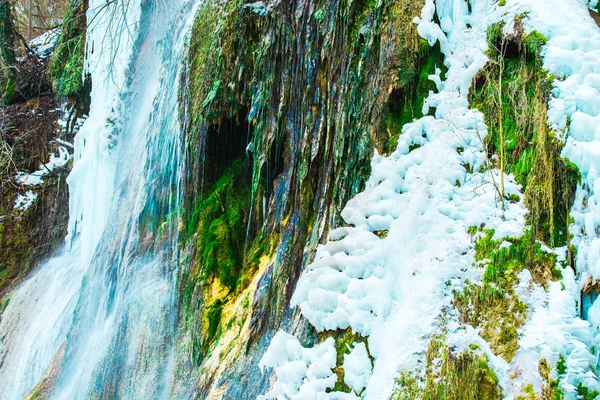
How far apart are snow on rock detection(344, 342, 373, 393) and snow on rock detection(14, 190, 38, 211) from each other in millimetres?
8703

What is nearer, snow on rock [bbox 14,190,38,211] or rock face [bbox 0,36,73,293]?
rock face [bbox 0,36,73,293]

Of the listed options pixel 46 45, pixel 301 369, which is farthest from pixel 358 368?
pixel 46 45

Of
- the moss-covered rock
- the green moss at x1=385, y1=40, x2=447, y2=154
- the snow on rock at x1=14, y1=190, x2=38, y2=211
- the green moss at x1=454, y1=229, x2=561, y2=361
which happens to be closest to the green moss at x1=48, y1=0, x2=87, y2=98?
the moss-covered rock

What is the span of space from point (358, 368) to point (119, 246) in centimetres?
498

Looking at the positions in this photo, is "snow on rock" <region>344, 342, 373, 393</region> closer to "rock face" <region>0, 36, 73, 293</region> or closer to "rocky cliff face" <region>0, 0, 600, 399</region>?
"rocky cliff face" <region>0, 0, 600, 399</region>

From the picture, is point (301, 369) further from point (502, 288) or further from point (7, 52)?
point (7, 52)

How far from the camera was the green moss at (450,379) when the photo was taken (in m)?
2.52

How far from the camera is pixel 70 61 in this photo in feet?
32.2

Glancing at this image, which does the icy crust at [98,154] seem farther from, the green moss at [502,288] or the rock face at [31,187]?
the green moss at [502,288]

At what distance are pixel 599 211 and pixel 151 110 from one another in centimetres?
628

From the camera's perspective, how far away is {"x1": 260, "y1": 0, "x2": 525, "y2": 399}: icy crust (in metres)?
2.94

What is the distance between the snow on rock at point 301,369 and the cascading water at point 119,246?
278cm

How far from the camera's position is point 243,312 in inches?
200

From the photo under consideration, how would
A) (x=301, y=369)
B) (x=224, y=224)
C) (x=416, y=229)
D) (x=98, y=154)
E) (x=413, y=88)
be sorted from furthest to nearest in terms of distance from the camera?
1. (x=98, y=154)
2. (x=224, y=224)
3. (x=413, y=88)
4. (x=416, y=229)
5. (x=301, y=369)
